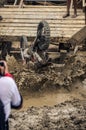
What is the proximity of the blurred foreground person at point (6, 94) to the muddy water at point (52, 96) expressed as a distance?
355 cm

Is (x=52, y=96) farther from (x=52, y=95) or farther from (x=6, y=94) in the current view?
(x=6, y=94)

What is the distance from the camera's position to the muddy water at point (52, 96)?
9.49 m

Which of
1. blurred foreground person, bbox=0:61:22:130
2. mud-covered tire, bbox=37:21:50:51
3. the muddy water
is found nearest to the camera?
blurred foreground person, bbox=0:61:22:130

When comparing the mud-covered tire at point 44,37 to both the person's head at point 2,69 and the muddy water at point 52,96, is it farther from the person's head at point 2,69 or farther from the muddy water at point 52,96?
the person's head at point 2,69

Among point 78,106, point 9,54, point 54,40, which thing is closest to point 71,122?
point 78,106

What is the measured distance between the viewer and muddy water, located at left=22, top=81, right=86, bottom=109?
949 centimetres

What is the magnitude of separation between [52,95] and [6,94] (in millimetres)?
4234

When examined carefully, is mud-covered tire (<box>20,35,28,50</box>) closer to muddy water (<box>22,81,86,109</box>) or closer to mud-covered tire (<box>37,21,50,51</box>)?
mud-covered tire (<box>37,21,50,51</box>)

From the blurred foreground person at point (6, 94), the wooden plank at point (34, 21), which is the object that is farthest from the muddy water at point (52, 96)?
the blurred foreground person at point (6, 94)

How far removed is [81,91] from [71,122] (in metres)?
2.32

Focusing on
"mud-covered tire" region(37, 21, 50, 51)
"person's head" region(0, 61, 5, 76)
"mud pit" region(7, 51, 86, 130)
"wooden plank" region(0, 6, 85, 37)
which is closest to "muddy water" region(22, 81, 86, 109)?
"mud pit" region(7, 51, 86, 130)

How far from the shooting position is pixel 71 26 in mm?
11383

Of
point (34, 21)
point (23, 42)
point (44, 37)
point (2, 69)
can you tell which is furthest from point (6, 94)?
point (34, 21)

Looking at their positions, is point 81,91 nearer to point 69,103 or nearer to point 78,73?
point 78,73
